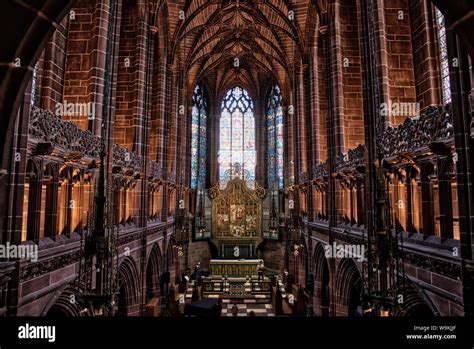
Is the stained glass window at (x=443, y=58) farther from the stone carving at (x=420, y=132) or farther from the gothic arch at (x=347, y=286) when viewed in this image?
the gothic arch at (x=347, y=286)

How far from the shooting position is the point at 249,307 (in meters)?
18.1

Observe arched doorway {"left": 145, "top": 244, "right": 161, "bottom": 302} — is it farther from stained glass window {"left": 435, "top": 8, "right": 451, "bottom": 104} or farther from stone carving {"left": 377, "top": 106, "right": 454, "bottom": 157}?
stained glass window {"left": 435, "top": 8, "right": 451, "bottom": 104}

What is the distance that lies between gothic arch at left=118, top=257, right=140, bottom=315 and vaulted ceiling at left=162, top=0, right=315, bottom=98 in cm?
1354

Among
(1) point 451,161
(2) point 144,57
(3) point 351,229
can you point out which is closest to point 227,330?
(1) point 451,161

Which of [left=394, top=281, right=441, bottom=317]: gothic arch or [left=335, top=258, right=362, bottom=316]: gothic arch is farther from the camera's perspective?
[left=335, top=258, right=362, bottom=316]: gothic arch

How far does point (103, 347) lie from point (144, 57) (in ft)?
44.9

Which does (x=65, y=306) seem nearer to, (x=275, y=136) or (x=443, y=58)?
(x=443, y=58)

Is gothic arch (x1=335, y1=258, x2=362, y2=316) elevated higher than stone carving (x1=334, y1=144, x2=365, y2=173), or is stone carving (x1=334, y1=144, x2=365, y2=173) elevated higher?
stone carving (x1=334, y1=144, x2=365, y2=173)

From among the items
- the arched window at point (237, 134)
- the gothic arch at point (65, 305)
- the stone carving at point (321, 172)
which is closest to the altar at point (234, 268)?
the arched window at point (237, 134)

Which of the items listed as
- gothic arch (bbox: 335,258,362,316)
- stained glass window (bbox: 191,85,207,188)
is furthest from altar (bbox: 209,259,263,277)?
gothic arch (bbox: 335,258,362,316)

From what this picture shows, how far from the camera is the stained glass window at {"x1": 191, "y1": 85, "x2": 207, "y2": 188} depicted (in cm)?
2975

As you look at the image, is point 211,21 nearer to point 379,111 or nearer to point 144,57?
point 144,57

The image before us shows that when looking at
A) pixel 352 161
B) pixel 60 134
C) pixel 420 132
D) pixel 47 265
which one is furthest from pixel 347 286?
pixel 60 134

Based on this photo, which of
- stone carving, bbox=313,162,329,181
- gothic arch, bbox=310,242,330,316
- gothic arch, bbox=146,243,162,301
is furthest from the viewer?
gothic arch, bbox=146,243,162,301
